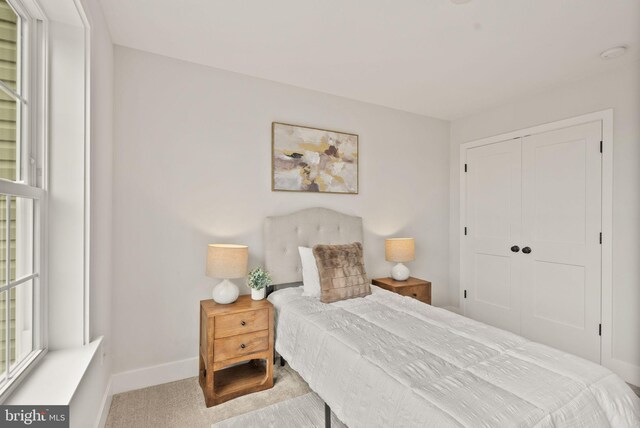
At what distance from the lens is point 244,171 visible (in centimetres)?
283

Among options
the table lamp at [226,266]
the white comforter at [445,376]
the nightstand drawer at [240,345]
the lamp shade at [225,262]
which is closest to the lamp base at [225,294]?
the table lamp at [226,266]

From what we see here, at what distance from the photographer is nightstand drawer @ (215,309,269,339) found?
87.5 inches

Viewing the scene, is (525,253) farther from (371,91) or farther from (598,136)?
(371,91)

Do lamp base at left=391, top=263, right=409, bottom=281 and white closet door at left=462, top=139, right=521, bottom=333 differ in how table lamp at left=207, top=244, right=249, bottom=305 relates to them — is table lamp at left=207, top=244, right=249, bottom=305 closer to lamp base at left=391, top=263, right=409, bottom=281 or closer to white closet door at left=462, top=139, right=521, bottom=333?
lamp base at left=391, top=263, right=409, bottom=281

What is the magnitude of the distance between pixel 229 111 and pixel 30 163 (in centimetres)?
157

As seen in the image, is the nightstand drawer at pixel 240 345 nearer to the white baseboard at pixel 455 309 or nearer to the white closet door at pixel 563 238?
the white baseboard at pixel 455 309

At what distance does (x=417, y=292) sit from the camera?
10.7 feet

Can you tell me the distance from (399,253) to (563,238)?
60.5 inches

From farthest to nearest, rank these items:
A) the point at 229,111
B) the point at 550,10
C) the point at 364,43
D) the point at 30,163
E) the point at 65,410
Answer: the point at 229,111
the point at 364,43
the point at 550,10
the point at 30,163
the point at 65,410

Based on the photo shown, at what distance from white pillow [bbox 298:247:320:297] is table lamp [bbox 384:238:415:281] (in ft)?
3.27

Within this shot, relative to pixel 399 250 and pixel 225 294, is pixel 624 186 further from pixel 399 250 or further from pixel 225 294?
pixel 225 294

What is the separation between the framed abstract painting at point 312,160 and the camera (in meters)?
2.97

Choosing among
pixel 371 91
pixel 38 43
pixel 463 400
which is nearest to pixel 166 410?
pixel 463 400

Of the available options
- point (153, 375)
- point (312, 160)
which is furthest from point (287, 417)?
point (312, 160)
